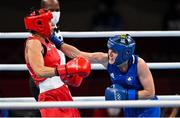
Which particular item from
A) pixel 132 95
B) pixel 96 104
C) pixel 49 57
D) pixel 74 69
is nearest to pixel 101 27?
pixel 49 57

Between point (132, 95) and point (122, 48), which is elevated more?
point (122, 48)

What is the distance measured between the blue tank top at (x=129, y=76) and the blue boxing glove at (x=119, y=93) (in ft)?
0.25

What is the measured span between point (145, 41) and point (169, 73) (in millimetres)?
420

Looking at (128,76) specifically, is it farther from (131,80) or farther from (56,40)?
(56,40)

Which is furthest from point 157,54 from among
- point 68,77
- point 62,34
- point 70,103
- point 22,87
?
point 70,103

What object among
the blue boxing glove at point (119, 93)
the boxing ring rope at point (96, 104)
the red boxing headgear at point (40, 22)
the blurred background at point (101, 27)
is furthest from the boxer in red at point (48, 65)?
the blurred background at point (101, 27)

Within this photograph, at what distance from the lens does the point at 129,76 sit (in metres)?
2.23

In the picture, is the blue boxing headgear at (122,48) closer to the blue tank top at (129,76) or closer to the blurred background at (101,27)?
the blue tank top at (129,76)

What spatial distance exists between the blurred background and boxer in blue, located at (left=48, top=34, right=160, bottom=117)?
1.77m

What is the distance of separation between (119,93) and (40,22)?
484 mm

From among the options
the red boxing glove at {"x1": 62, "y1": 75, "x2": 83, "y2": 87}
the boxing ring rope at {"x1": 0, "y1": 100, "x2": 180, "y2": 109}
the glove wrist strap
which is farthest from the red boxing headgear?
the boxing ring rope at {"x1": 0, "y1": 100, "x2": 180, "y2": 109}

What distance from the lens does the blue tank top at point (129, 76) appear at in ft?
7.30

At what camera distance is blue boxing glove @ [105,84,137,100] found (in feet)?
6.89

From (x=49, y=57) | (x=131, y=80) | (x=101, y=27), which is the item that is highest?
(x=49, y=57)
